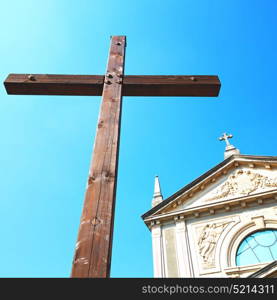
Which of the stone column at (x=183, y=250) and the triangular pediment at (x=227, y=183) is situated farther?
the triangular pediment at (x=227, y=183)

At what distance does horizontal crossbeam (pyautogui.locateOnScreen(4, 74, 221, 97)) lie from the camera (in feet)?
8.50

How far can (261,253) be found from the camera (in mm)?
10500

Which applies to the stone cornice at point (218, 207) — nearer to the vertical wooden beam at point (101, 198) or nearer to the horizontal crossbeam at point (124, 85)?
the horizontal crossbeam at point (124, 85)

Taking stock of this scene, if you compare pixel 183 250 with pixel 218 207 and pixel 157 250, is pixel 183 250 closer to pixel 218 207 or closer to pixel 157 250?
pixel 157 250

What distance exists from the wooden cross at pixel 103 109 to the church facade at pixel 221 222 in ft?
30.7

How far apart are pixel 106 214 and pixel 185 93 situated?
5.66ft

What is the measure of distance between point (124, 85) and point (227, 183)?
12219 millimetres

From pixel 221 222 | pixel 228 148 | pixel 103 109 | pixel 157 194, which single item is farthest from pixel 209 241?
pixel 103 109

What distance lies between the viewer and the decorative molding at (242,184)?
12281 millimetres

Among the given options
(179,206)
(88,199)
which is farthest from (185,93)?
(179,206)

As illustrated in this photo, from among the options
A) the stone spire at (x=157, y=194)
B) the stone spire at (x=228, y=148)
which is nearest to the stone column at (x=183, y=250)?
the stone spire at (x=157, y=194)

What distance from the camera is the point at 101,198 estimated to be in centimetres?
154

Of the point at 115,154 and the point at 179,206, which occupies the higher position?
the point at 179,206
